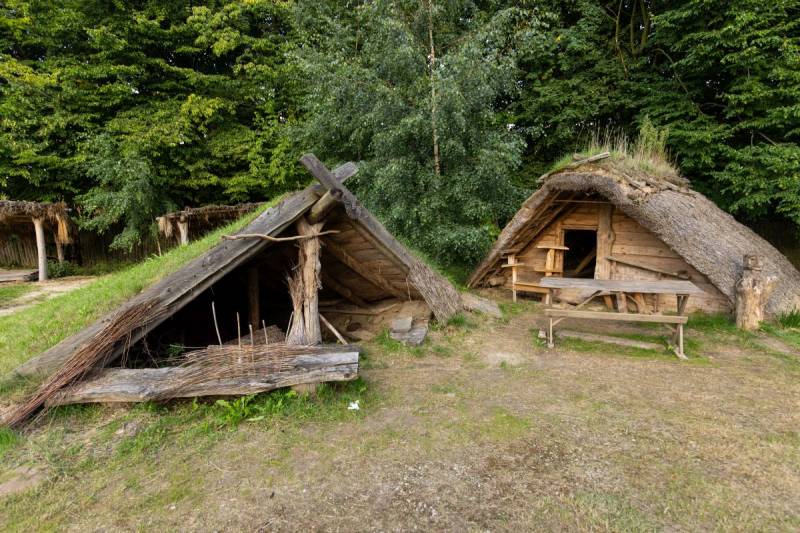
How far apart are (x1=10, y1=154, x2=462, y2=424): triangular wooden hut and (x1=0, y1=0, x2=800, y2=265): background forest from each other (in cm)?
261

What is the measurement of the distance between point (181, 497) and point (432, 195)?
711 cm

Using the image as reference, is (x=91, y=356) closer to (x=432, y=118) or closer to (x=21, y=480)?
(x=21, y=480)

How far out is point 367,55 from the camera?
9383mm

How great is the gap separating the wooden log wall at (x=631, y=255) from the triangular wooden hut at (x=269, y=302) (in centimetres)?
316

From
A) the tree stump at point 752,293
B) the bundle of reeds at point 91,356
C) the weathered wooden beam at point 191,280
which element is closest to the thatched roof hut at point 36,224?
the weathered wooden beam at point 191,280

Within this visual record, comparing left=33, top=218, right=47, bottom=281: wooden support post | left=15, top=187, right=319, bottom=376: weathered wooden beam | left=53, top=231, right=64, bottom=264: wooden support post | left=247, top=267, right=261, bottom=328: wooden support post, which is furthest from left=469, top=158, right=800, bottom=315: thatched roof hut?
left=53, top=231, right=64, bottom=264: wooden support post

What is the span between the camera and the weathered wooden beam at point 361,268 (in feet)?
19.1

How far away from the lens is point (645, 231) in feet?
24.3

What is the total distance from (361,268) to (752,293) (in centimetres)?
625

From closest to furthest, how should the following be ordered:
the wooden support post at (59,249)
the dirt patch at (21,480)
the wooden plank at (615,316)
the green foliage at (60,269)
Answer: the dirt patch at (21,480)
the wooden plank at (615,316)
the green foliage at (60,269)
the wooden support post at (59,249)

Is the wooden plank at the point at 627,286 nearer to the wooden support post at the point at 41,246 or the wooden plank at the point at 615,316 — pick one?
the wooden plank at the point at 615,316

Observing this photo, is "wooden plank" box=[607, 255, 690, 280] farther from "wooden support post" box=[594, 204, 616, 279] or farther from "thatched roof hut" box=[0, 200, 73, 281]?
"thatched roof hut" box=[0, 200, 73, 281]

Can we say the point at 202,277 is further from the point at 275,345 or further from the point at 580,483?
the point at 580,483

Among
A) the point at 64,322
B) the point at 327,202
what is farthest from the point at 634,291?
the point at 64,322
